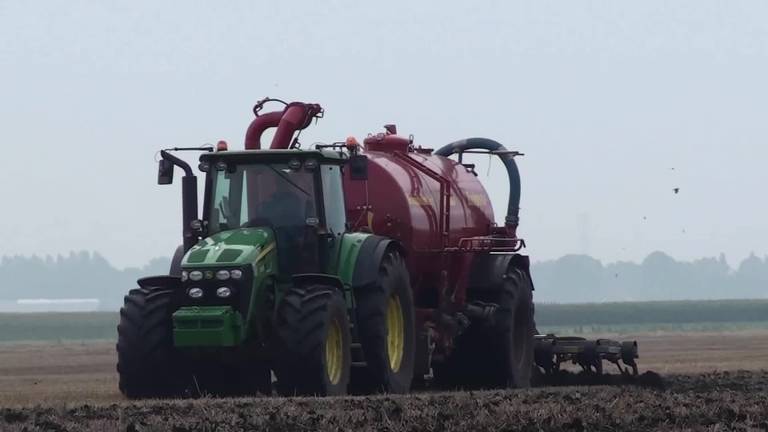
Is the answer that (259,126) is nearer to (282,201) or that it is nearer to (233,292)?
(282,201)

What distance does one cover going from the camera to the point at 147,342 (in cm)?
1766

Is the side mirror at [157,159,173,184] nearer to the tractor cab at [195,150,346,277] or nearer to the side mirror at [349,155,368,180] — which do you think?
the tractor cab at [195,150,346,277]

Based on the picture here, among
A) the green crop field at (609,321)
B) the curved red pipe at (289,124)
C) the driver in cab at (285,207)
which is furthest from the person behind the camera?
the green crop field at (609,321)

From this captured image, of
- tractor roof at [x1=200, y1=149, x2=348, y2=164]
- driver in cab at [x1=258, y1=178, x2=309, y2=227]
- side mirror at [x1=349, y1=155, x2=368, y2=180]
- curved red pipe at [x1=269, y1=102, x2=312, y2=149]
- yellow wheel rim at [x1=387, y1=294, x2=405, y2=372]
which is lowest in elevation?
yellow wheel rim at [x1=387, y1=294, x2=405, y2=372]

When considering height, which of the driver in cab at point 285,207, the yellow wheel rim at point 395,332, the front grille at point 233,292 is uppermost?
the driver in cab at point 285,207

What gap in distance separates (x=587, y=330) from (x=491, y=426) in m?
79.5

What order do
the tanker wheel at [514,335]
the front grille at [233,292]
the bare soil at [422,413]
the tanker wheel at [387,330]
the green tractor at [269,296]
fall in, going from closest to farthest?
the bare soil at [422,413] → the green tractor at [269,296] → the front grille at [233,292] → the tanker wheel at [387,330] → the tanker wheel at [514,335]

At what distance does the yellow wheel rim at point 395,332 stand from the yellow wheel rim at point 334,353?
1601 millimetres

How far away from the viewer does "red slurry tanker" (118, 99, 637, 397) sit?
57.4 feet

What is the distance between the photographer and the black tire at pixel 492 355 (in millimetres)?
23859

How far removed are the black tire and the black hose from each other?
1.80 meters

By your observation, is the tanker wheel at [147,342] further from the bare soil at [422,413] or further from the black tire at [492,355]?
the black tire at [492,355]

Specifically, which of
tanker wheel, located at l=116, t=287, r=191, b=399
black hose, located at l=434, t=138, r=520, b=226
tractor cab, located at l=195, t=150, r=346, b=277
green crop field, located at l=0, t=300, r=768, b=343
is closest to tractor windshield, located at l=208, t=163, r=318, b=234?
tractor cab, located at l=195, t=150, r=346, b=277

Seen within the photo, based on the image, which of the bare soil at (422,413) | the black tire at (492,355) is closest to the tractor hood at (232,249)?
the bare soil at (422,413)
